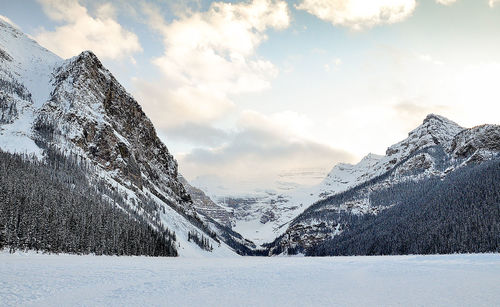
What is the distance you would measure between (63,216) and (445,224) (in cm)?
13310

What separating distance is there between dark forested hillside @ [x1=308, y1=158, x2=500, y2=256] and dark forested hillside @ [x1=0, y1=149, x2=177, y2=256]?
9876cm

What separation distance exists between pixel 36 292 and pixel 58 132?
151 m

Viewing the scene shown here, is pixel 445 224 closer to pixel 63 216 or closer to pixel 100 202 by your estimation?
pixel 100 202

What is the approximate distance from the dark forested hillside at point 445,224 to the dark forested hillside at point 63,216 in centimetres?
9876

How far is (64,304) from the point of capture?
21438mm

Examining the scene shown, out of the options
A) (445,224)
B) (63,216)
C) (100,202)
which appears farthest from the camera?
(445,224)

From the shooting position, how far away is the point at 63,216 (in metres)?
80.9

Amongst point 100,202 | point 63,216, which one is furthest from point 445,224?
point 63,216

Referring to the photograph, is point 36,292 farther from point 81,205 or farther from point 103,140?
point 103,140

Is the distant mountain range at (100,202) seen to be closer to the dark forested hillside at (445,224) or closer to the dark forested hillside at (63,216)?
the dark forested hillside at (63,216)

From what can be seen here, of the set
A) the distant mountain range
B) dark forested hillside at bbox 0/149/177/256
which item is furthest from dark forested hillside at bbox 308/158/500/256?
dark forested hillside at bbox 0/149/177/256

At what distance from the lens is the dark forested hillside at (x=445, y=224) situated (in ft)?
360

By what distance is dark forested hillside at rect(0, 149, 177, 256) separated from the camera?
70125mm

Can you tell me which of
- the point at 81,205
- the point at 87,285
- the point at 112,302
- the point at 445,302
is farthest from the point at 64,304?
the point at 81,205
